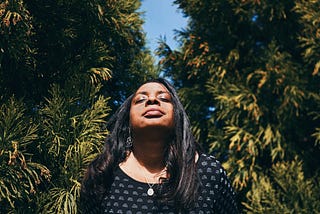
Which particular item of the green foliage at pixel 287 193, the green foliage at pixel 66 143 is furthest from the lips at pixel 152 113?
the green foliage at pixel 287 193

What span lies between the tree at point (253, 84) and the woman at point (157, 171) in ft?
6.20

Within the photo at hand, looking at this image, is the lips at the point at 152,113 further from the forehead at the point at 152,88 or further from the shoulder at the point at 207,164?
the shoulder at the point at 207,164

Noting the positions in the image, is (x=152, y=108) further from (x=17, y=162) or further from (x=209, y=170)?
(x=17, y=162)

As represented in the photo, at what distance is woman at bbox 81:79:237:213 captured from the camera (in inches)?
85.1

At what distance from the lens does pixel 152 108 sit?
2.24 meters

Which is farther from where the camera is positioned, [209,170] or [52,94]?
[52,94]

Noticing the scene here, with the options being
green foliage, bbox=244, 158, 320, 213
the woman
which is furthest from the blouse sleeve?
green foliage, bbox=244, 158, 320, 213

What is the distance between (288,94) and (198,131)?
885 mm

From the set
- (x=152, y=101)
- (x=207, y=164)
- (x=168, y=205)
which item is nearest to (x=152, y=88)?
(x=152, y=101)

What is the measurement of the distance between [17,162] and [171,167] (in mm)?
918

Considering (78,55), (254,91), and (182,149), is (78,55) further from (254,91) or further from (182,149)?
(254,91)

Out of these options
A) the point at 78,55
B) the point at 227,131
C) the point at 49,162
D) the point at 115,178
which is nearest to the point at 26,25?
the point at 78,55

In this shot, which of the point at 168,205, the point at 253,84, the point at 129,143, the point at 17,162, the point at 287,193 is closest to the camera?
the point at 168,205

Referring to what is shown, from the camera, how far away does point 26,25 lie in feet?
9.79
